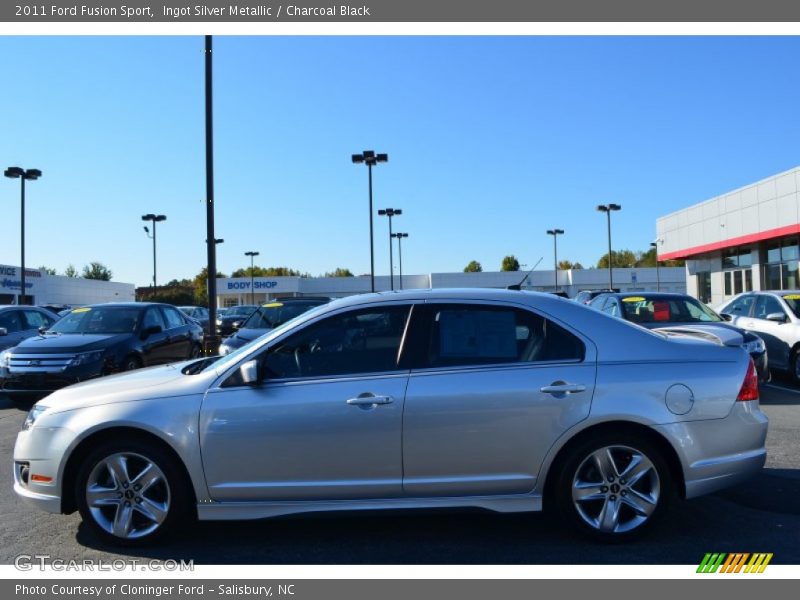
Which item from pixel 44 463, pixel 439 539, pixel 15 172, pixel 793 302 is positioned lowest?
pixel 439 539

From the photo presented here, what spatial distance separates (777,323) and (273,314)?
28.6 feet

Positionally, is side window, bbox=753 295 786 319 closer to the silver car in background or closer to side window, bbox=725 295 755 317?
the silver car in background

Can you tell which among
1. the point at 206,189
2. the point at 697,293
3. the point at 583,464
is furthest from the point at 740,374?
the point at 697,293

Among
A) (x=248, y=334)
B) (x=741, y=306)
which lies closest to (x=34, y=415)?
(x=248, y=334)

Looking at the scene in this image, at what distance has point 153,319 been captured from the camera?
12.1 m

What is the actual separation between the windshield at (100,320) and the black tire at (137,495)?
292 inches

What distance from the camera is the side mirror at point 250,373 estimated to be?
4.25 m

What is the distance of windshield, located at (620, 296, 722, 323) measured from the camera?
1080 cm

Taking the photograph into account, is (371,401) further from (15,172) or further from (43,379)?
(15,172)

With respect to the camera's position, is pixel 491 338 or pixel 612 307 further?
pixel 612 307

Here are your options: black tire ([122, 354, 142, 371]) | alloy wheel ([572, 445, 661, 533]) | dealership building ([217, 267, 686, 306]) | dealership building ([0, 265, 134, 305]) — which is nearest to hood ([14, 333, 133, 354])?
black tire ([122, 354, 142, 371])

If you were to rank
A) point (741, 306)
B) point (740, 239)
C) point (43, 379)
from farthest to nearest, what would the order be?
point (740, 239) → point (741, 306) → point (43, 379)

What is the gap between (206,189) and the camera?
1227 centimetres
